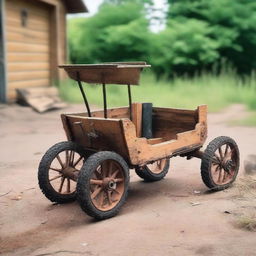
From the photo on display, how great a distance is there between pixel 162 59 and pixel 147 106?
13.8 meters

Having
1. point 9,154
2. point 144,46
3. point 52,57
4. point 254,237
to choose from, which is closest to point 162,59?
point 144,46

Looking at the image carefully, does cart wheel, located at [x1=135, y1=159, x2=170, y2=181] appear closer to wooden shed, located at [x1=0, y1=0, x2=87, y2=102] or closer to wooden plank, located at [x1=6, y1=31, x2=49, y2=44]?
wooden shed, located at [x1=0, y1=0, x2=87, y2=102]

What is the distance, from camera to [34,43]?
541 inches

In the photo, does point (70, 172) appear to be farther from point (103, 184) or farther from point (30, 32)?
point (30, 32)

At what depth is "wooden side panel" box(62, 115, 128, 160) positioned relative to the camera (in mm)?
4414

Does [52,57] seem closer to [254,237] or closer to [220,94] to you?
[220,94]

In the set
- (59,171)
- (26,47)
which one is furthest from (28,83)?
(59,171)

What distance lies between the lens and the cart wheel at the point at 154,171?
217 inches

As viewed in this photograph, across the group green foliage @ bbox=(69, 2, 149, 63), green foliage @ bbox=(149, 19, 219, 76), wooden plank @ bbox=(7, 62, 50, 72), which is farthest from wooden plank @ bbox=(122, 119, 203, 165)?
green foliage @ bbox=(69, 2, 149, 63)

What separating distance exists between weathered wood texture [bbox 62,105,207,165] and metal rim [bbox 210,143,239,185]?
10.9 inches

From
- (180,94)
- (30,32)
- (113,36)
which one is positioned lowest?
(180,94)

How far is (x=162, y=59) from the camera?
62.4 ft

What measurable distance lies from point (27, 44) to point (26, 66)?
2.05 feet

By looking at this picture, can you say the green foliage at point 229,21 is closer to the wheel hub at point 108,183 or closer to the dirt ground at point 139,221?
the dirt ground at point 139,221
